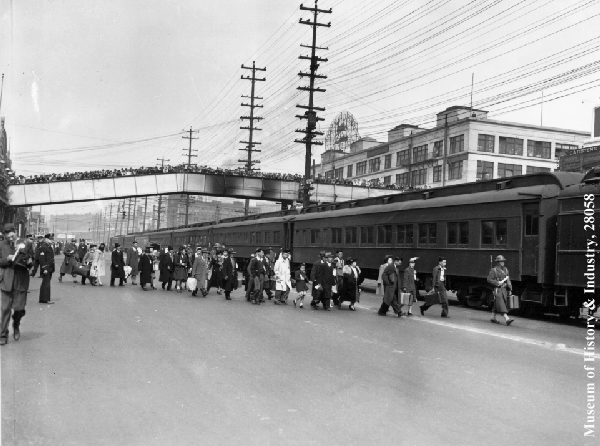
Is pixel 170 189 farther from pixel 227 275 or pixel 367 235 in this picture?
pixel 227 275

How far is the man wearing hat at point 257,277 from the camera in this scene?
61.5ft

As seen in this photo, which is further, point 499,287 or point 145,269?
point 145,269

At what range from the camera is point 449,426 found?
604cm

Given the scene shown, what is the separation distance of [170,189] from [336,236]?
Answer: 23.6m

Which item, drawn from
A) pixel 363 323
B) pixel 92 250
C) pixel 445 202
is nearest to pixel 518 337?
pixel 363 323

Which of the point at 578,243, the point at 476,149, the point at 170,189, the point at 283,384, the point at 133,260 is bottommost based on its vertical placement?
the point at 283,384

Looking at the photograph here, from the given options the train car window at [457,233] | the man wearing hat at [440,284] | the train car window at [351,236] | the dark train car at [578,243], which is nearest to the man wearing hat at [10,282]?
the man wearing hat at [440,284]

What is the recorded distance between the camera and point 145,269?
22.7 m

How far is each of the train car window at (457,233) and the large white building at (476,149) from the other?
40571 millimetres

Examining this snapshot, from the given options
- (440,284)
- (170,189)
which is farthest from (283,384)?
(170,189)

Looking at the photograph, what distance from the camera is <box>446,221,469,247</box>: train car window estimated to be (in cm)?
1938

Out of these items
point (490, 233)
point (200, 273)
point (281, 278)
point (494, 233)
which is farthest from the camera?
point (200, 273)

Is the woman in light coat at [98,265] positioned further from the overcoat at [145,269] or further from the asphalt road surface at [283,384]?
the asphalt road surface at [283,384]

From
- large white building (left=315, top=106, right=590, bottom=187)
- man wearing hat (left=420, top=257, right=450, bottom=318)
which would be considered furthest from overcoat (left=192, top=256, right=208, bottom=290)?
large white building (left=315, top=106, right=590, bottom=187)
